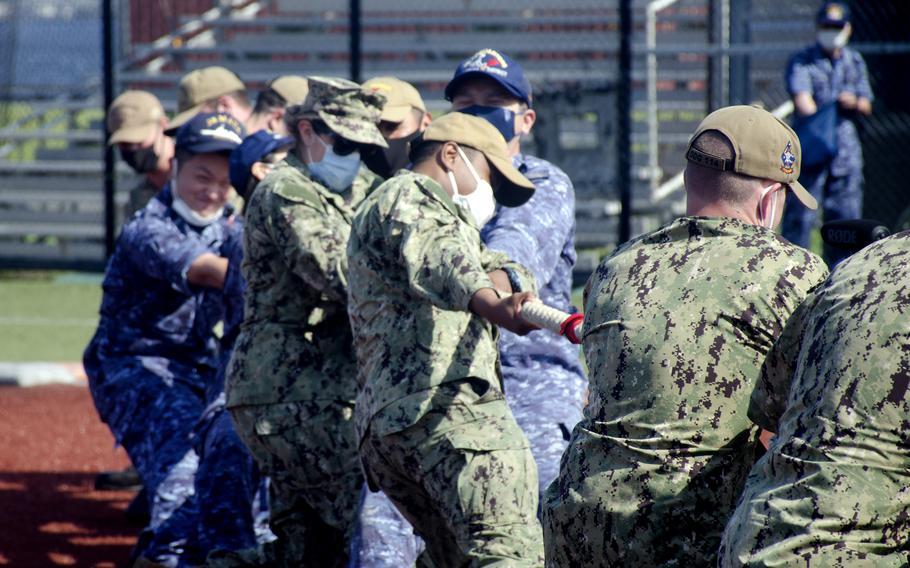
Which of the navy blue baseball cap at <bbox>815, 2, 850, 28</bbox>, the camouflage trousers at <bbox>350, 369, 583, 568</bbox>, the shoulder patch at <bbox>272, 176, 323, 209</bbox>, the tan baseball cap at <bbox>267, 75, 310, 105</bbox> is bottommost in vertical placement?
the camouflage trousers at <bbox>350, 369, 583, 568</bbox>

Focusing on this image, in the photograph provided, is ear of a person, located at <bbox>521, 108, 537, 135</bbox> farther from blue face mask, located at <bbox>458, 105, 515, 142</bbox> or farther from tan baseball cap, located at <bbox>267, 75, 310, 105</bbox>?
tan baseball cap, located at <bbox>267, 75, 310, 105</bbox>

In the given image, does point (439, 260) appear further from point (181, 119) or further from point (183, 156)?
point (181, 119)

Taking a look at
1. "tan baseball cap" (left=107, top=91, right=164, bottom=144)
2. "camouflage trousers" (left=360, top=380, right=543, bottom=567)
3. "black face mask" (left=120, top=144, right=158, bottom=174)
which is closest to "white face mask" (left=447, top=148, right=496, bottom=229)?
"camouflage trousers" (left=360, top=380, right=543, bottom=567)

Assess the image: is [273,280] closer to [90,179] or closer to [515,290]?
[515,290]

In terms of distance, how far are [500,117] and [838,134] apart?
717 cm

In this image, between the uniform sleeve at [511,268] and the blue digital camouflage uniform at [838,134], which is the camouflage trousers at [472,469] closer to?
the uniform sleeve at [511,268]

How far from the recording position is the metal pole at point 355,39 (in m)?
12.2

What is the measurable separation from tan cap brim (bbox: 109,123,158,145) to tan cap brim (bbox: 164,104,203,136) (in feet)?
0.43

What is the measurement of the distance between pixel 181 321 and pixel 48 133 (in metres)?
12.6

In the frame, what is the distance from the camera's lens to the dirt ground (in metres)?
6.13

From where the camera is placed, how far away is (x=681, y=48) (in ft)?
35.5

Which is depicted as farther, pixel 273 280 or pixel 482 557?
pixel 273 280

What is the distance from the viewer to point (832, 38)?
444 inches

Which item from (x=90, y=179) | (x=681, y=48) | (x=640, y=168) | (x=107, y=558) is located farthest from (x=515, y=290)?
(x=90, y=179)
